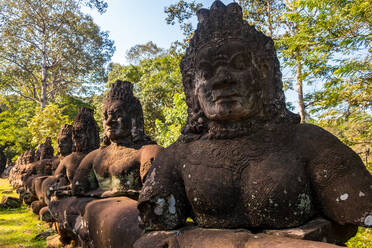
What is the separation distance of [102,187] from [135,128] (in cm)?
82

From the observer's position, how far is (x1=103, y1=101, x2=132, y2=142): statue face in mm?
3197

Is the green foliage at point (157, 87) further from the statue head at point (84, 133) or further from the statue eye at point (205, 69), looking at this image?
the statue eye at point (205, 69)

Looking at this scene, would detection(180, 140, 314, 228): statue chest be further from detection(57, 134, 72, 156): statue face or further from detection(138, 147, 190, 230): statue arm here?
detection(57, 134, 72, 156): statue face

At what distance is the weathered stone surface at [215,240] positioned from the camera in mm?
1254

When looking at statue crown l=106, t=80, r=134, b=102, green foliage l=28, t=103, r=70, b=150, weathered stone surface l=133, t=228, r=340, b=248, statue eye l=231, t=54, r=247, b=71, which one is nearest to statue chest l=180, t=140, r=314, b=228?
weathered stone surface l=133, t=228, r=340, b=248

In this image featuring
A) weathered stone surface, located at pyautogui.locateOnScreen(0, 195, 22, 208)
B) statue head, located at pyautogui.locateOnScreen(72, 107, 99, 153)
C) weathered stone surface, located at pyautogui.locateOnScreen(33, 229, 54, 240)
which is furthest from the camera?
weathered stone surface, located at pyautogui.locateOnScreen(0, 195, 22, 208)

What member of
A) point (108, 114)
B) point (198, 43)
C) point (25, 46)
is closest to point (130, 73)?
point (25, 46)

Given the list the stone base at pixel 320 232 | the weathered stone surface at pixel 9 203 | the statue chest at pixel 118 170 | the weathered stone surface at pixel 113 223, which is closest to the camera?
the stone base at pixel 320 232

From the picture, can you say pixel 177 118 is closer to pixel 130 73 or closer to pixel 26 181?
pixel 26 181

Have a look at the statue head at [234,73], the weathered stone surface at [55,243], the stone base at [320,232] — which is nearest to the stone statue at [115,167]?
the statue head at [234,73]

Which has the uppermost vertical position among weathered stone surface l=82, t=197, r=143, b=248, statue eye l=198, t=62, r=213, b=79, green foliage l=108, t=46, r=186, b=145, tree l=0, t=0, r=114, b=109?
tree l=0, t=0, r=114, b=109

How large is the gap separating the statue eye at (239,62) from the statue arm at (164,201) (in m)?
0.80

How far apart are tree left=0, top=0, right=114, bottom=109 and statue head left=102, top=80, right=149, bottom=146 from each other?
15701mm

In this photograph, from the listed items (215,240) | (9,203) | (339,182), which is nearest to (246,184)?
(215,240)
